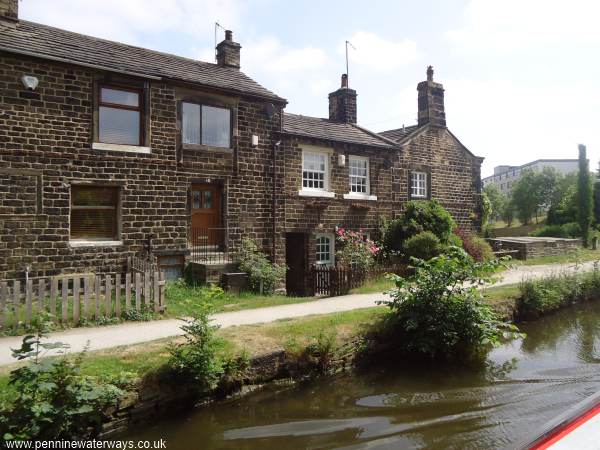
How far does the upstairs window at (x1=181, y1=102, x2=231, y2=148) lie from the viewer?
14.5 meters

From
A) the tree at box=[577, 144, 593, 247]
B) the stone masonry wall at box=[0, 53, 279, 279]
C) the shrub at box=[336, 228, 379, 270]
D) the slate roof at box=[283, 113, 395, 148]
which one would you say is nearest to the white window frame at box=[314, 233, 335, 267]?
the shrub at box=[336, 228, 379, 270]

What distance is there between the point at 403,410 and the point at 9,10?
47.8 feet

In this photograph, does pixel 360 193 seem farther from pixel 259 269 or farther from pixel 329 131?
pixel 259 269

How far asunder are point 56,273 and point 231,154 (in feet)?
21.1

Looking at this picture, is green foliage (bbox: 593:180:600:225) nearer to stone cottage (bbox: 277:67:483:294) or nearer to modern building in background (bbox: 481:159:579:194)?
stone cottage (bbox: 277:67:483:294)

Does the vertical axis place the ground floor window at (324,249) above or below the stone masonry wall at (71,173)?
below

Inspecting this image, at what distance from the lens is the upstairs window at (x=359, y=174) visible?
18703 millimetres

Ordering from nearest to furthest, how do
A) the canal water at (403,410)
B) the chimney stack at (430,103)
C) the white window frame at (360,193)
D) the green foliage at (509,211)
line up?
the canal water at (403,410) → the white window frame at (360,193) → the chimney stack at (430,103) → the green foliage at (509,211)

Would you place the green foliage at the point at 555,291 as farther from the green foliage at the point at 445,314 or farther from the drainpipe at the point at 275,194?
the drainpipe at the point at 275,194

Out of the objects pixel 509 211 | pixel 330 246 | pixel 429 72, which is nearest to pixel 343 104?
pixel 429 72

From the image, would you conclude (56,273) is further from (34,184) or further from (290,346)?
(290,346)

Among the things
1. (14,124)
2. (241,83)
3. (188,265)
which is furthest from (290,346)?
(241,83)

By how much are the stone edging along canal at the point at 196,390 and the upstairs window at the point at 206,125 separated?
893 cm

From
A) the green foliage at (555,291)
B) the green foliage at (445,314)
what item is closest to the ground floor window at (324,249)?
the green foliage at (555,291)
